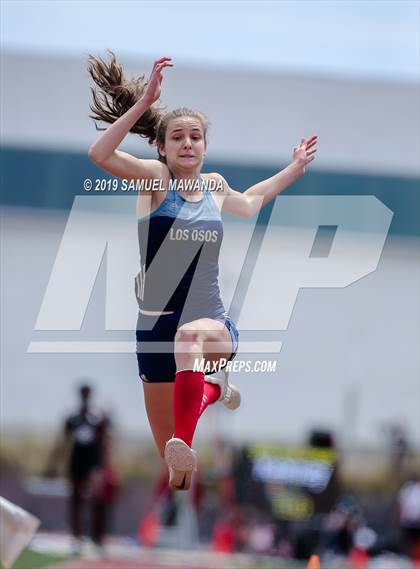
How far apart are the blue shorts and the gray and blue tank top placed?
0.04m

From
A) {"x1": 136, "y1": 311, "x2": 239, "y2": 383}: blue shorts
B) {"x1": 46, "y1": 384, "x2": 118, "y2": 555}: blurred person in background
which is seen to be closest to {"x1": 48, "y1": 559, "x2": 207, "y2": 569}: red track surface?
{"x1": 46, "y1": 384, "x2": 118, "y2": 555}: blurred person in background

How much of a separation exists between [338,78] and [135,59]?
1864 millimetres

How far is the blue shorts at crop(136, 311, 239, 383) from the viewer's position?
17.4 feet

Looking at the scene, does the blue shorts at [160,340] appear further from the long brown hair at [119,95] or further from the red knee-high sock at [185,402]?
the long brown hair at [119,95]

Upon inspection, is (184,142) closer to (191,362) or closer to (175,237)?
(175,237)

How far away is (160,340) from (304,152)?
0.95 metres

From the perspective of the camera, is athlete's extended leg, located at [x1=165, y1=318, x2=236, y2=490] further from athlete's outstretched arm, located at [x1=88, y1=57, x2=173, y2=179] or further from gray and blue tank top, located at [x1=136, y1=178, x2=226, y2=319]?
athlete's outstretched arm, located at [x1=88, y1=57, x2=173, y2=179]

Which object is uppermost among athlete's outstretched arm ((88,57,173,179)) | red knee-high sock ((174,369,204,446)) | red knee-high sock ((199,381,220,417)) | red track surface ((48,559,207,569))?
athlete's outstretched arm ((88,57,173,179))

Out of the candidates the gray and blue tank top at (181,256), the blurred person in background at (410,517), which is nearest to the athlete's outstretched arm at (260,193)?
the gray and blue tank top at (181,256)

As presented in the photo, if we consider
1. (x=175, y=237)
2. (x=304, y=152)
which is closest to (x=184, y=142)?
(x=175, y=237)

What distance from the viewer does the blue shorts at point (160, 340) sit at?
532 cm

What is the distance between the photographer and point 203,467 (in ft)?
37.7

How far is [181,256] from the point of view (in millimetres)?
5234

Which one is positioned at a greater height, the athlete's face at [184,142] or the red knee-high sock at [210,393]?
the athlete's face at [184,142]
